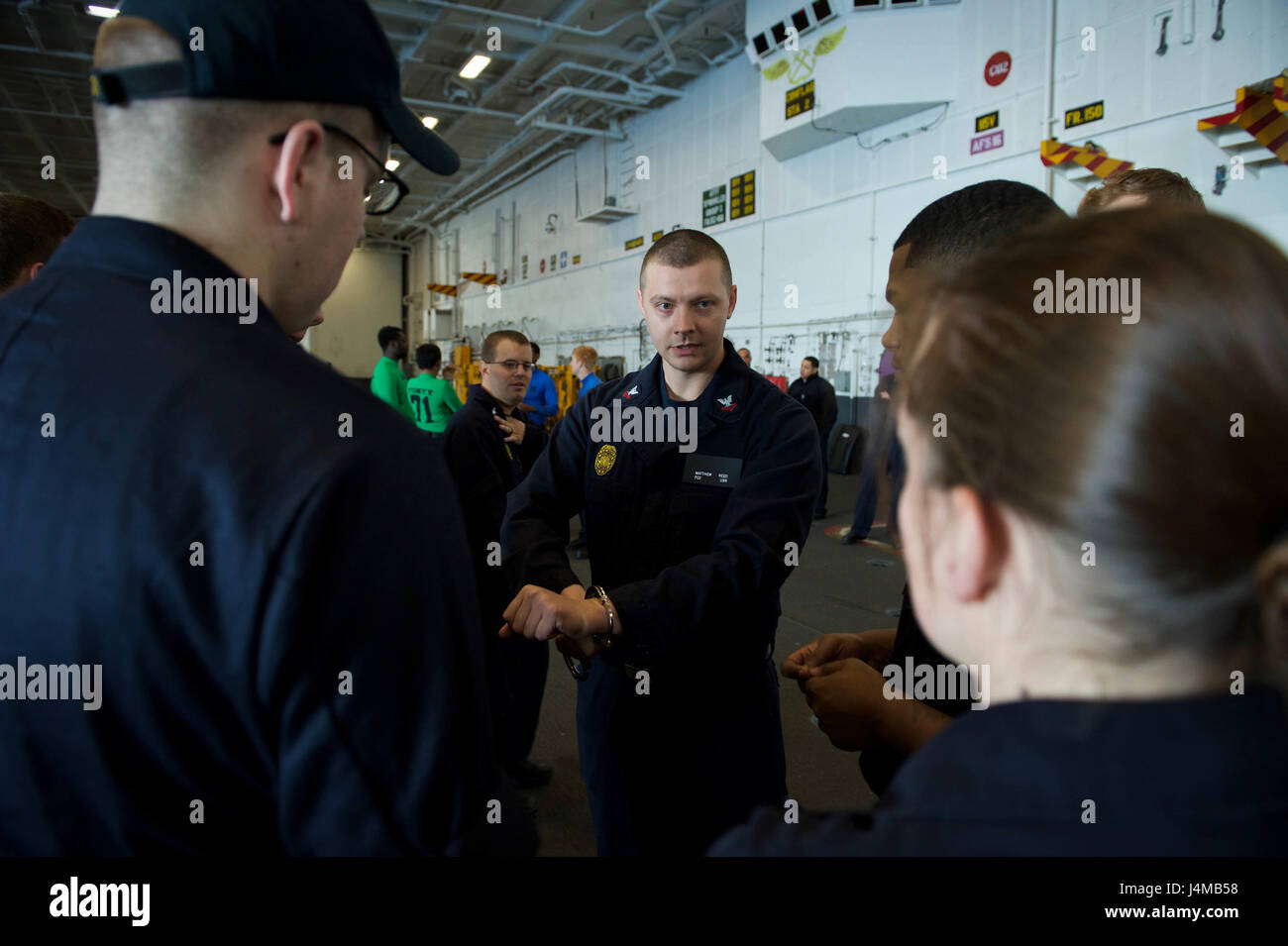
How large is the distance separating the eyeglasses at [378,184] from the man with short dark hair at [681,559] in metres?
0.82

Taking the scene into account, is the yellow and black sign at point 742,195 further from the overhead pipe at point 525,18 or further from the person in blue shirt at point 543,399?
the person in blue shirt at point 543,399

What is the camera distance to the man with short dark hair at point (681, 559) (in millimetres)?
1684

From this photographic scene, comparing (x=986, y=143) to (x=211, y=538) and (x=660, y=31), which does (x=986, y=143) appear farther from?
(x=211, y=538)

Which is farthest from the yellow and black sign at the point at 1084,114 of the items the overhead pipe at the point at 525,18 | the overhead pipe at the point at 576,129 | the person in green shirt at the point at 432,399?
the overhead pipe at the point at 576,129

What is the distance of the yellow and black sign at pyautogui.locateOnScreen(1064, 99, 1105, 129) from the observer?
21.5 ft

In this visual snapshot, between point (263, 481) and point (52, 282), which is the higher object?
point (52, 282)

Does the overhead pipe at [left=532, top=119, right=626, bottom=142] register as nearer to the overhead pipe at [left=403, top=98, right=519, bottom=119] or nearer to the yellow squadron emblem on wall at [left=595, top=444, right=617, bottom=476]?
the overhead pipe at [left=403, top=98, right=519, bottom=119]

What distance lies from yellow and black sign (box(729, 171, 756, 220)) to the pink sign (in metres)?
3.62

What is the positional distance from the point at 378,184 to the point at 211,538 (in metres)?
0.57

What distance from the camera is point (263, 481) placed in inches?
25.4

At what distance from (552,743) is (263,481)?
301 cm

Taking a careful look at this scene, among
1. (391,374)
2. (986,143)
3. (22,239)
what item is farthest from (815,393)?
(22,239)

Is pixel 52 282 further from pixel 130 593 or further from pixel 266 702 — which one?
pixel 266 702
